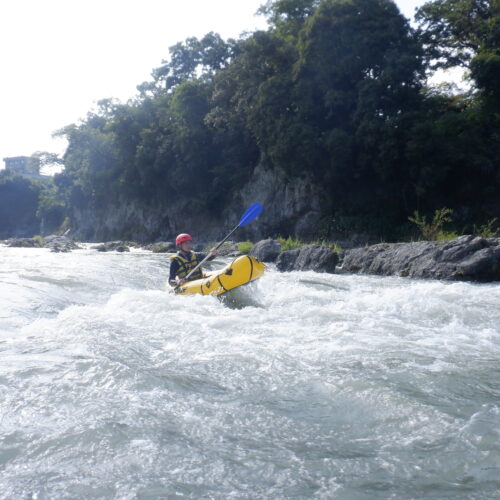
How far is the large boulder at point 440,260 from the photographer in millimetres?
8125

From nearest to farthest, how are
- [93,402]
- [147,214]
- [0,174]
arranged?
[93,402], [147,214], [0,174]

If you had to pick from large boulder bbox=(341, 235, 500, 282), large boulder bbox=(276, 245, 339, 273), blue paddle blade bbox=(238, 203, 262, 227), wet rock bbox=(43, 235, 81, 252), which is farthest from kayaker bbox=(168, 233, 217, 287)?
wet rock bbox=(43, 235, 81, 252)

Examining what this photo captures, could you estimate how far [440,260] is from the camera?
8727 millimetres

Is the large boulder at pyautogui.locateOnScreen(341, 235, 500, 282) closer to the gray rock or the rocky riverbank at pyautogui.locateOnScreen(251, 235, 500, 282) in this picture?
the rocky riverbank at pyautogui.locateOnScreen(251, 235, 500, 282)

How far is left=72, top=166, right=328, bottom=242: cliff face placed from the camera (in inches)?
797

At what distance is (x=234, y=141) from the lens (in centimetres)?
2361

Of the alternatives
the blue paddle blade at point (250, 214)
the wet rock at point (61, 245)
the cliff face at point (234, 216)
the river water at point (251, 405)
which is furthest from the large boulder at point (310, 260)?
the wet rock at point (61, 245)

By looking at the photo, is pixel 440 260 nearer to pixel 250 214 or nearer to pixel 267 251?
pixel 250 214

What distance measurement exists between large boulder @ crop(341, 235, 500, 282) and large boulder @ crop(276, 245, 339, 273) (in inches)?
21.2

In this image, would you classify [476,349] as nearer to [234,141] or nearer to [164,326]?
[164,326]

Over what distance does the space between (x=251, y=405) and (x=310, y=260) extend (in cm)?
810

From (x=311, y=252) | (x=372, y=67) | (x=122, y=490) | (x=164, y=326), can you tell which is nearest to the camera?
(x=122, y=490)

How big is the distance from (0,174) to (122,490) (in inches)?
2231

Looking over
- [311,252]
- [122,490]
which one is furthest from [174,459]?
[311,252]
